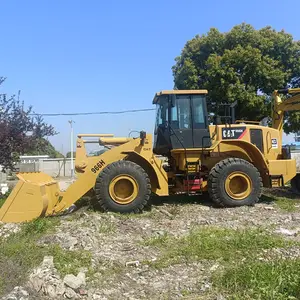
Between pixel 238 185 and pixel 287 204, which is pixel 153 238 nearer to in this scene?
pixel 238 185

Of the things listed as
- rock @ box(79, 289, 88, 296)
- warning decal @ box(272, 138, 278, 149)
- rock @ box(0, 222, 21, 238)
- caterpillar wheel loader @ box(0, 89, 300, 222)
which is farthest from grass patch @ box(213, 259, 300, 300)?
warning decal @ box(272, 138, 278, 149)

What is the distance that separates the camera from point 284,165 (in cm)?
996

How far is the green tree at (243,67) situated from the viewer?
20.1 m

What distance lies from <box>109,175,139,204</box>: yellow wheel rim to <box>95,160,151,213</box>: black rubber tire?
2.6 inches

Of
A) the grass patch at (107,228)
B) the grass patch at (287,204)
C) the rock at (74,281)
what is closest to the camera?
the rock at (74,281)

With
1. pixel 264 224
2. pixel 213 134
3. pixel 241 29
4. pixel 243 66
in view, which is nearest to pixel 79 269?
pixel 264 224

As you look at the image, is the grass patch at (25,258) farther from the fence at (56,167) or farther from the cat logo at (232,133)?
the fence at (56,167)

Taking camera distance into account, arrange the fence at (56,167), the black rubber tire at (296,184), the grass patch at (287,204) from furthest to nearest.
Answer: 1. the fence at (56,167)
2. the black rubber tire at (296,184)
3. the grass patch at (287,204)

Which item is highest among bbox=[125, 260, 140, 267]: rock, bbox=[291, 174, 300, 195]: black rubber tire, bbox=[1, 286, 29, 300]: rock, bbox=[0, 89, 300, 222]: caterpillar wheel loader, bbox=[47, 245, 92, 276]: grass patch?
bbox=[0, 89, 300, 222]: caterpillar wheel loader

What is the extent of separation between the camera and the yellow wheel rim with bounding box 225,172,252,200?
9453mm

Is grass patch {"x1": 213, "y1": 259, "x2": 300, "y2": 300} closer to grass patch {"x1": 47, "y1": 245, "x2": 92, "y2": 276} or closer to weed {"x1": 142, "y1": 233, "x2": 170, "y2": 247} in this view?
weed {"x1": 142, "y1": 233, "x2": 170, "y2": 247}

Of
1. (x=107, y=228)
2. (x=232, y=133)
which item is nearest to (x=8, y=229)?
(x=107, y=228)

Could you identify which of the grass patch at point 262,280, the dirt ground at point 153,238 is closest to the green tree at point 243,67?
the dirt ground at point 153,238

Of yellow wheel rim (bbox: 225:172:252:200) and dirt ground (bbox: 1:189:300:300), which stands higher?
yellow wheel rim (bbox: 225:172:252:200)
